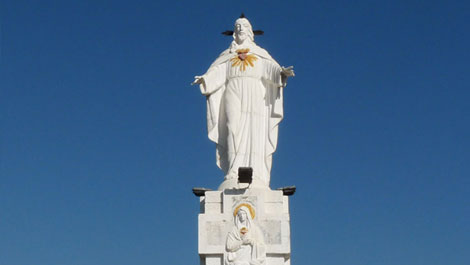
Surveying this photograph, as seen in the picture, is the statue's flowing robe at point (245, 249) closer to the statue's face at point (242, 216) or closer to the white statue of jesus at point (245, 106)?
the statue's face at point (242, 216)

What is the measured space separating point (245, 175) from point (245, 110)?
7.36ft

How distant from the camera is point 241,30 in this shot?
21.9 meters

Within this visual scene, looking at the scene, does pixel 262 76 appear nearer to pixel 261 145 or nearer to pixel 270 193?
pixel 261 145

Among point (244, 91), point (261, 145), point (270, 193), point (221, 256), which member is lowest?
point (221, 256)

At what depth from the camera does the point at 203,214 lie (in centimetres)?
1938

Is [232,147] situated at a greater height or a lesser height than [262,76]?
lesser

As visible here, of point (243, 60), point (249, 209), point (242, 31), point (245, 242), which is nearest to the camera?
point (245, 242)

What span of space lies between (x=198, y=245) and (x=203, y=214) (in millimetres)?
710

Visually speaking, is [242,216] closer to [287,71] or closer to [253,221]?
[253,221]

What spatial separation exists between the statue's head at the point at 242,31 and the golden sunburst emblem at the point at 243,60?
0.65 meters

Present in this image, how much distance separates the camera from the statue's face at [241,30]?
861 inches

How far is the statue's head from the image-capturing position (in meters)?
21.9

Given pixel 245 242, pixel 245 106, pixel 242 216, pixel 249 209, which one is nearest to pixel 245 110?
pixel 245 106

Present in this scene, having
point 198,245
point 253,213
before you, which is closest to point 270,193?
point 253,213
